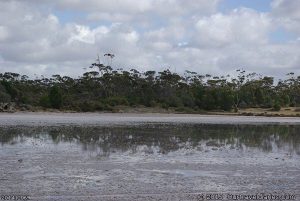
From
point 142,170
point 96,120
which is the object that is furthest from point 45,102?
point 142,170

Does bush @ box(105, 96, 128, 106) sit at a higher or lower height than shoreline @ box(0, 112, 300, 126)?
higher

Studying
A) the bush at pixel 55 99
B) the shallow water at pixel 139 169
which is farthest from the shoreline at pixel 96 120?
the shallow water at pixel 139 169

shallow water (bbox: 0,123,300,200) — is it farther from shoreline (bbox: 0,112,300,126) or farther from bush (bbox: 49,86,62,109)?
bush (bbox: 49,86,62,109)

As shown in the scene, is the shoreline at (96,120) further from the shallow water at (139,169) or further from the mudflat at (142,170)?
the mudflat at (142,170)

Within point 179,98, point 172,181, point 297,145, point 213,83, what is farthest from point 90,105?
point 172,181

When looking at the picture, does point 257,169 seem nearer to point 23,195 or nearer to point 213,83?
point 23,195

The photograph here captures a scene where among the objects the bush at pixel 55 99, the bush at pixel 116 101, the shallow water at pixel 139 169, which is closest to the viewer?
the shallow water at pixel 139 169

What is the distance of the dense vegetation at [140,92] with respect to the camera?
88.6 metres

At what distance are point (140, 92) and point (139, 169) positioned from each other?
8837cm

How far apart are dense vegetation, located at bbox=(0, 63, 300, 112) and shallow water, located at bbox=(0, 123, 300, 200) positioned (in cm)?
5851

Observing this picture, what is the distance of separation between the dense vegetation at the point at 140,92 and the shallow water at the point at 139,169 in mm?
58506

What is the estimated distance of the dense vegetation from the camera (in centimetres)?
8862

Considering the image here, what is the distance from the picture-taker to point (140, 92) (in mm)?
106625

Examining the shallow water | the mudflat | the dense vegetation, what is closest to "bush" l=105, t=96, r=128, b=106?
the dense vegetation
